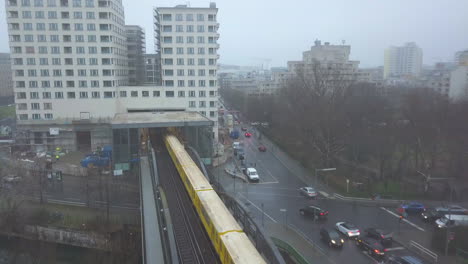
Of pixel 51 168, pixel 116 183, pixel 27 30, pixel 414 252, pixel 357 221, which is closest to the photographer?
pixel 414 252

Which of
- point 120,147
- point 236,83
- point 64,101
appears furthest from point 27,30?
point 236,83

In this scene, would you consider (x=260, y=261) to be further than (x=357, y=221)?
No

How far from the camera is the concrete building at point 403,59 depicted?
10886 centimetres

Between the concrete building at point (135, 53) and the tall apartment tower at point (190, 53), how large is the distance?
31.4 ft

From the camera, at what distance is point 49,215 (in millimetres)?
14586

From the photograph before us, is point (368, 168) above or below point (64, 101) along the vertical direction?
below

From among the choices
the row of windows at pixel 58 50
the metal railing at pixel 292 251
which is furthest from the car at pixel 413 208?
the row of windows at pixel 58 50

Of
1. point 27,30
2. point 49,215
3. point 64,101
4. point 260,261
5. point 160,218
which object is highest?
point 27,30

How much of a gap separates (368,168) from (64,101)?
22194 mm

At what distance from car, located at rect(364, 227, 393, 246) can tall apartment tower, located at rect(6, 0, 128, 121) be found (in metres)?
21.1

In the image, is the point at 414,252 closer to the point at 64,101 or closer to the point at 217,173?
the point at 217,173

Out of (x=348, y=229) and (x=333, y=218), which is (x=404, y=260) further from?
(x=333, y=218)

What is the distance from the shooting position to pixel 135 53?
37938 millimetres

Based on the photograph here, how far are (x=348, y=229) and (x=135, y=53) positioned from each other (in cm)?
3227
